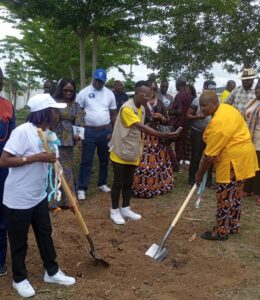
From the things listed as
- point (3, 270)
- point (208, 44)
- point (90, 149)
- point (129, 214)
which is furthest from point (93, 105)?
point (208, 44)

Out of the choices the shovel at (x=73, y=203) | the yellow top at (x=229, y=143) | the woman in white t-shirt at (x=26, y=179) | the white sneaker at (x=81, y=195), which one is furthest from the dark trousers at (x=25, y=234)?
the white sneaker at (x=81, y=195)

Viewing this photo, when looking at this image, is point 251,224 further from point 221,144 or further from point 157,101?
point 157,101

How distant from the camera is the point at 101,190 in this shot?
687 cm

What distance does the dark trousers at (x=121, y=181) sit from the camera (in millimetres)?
5199

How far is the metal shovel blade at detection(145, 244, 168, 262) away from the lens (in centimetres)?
435

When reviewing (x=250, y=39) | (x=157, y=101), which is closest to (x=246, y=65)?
(x=250, y=39)

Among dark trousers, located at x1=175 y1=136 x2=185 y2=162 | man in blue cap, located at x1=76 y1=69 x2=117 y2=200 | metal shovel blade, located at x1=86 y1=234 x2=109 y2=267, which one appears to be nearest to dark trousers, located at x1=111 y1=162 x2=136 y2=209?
man in blue cap, located at x1=76 y1=69 x2=117 y2=200

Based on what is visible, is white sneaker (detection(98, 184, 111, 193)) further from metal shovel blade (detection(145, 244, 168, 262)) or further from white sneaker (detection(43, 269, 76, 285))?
white sneaker (detection(43, 269, 76, 285))

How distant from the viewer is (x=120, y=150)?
5074 millimetres

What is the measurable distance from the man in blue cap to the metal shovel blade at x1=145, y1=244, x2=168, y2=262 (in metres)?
2.14

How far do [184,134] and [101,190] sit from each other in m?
2.46

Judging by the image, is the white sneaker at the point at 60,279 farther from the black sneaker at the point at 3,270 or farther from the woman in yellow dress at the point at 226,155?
the woman in yellow dress at the point at 226,155

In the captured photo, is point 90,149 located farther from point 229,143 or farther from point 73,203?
point 73,203

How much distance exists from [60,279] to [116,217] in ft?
5.88
